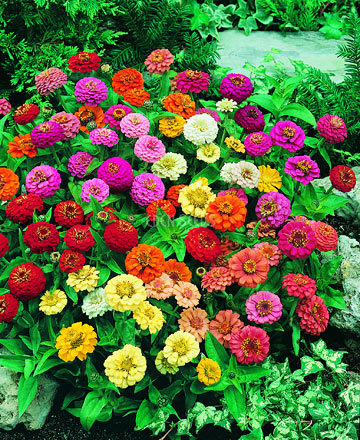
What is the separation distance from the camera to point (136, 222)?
2689 mm

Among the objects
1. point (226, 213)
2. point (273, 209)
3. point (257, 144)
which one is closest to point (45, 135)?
point (226, 213)

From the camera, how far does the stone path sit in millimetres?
4371

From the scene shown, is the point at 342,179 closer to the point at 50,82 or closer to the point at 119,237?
the point at 119,237

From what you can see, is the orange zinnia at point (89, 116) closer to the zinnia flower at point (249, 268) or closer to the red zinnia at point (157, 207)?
the red zinnia at point (157, 207)

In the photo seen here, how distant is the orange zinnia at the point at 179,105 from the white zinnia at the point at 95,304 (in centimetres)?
129

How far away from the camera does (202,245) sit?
2305 mm

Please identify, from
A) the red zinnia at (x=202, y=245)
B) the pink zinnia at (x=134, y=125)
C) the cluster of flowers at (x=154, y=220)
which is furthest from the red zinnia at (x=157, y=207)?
the pink zinnia at (x=134, y=125)

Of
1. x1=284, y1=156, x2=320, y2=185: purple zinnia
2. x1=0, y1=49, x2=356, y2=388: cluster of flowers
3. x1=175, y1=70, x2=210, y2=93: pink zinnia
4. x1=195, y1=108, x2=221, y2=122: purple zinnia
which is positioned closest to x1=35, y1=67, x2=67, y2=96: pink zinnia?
x1=0, y1=49, x2=356, y2=388: cluster of flowers

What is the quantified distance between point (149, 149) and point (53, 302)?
3.36 ft

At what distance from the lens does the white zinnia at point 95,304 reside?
7.37 ft

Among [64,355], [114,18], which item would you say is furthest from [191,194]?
[114,18]

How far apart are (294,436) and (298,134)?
166cm

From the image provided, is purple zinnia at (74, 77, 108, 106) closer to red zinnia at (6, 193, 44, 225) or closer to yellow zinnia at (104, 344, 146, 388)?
red zinnia at (6, 193, 44, 225)

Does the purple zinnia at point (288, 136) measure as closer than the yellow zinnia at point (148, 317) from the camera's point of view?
No
